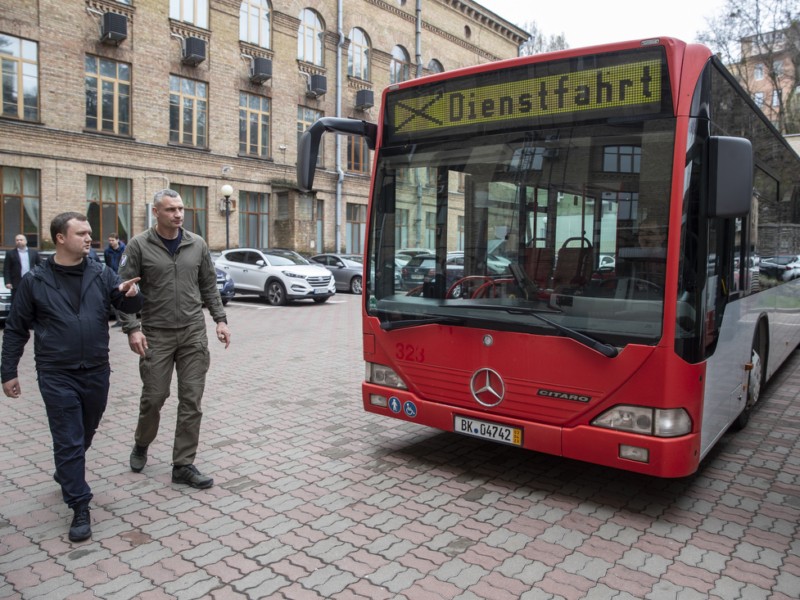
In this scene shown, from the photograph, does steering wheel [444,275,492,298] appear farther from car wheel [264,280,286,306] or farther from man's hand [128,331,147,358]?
car wheel [264,280,286,306]

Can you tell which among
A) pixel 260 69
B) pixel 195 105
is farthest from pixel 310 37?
pixel 195 105

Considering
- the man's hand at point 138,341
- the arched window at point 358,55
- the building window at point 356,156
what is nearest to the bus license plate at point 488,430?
the man's hand at point 138,341

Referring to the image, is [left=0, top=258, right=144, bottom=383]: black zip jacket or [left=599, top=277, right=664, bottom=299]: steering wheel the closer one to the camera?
[left=0, top=258, right=144, bottom=383]: black zip jacket

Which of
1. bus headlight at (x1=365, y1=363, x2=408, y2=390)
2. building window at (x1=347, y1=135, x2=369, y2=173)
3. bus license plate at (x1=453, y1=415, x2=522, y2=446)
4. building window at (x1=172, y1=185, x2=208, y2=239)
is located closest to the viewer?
bus license plate at (x1=453, y1=415, x2=522, y2=446)

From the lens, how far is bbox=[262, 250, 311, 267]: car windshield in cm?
1950

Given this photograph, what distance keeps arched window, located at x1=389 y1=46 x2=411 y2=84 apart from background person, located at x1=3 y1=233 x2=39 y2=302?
2456cm

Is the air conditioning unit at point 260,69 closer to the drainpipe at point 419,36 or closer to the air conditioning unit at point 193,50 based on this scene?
the air conditioning unit at point 193,50

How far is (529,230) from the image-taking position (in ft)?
14.1

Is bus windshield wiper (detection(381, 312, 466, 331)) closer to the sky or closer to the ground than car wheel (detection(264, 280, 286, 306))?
closer to the sky

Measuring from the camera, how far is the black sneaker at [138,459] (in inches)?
189

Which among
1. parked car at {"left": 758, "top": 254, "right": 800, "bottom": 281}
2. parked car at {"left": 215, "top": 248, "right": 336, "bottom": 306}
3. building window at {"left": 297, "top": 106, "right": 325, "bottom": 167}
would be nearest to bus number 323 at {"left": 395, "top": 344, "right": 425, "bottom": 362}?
parked car at {"left": 758, "top": 254, "right": 800, "bottom": 281}

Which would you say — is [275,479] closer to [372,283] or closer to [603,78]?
[372,283]

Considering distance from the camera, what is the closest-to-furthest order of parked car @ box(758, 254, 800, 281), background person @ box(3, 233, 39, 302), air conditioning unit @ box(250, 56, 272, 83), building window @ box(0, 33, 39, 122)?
1. parked car @ box(758, 254, 800, 281)
2. background person @ box(3, 233, 39, 302)
3. building window @ box(0, 33, 39, 122)
4. air conditioning unit @ box(250, 56, 272, 83)

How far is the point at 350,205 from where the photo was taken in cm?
3238
